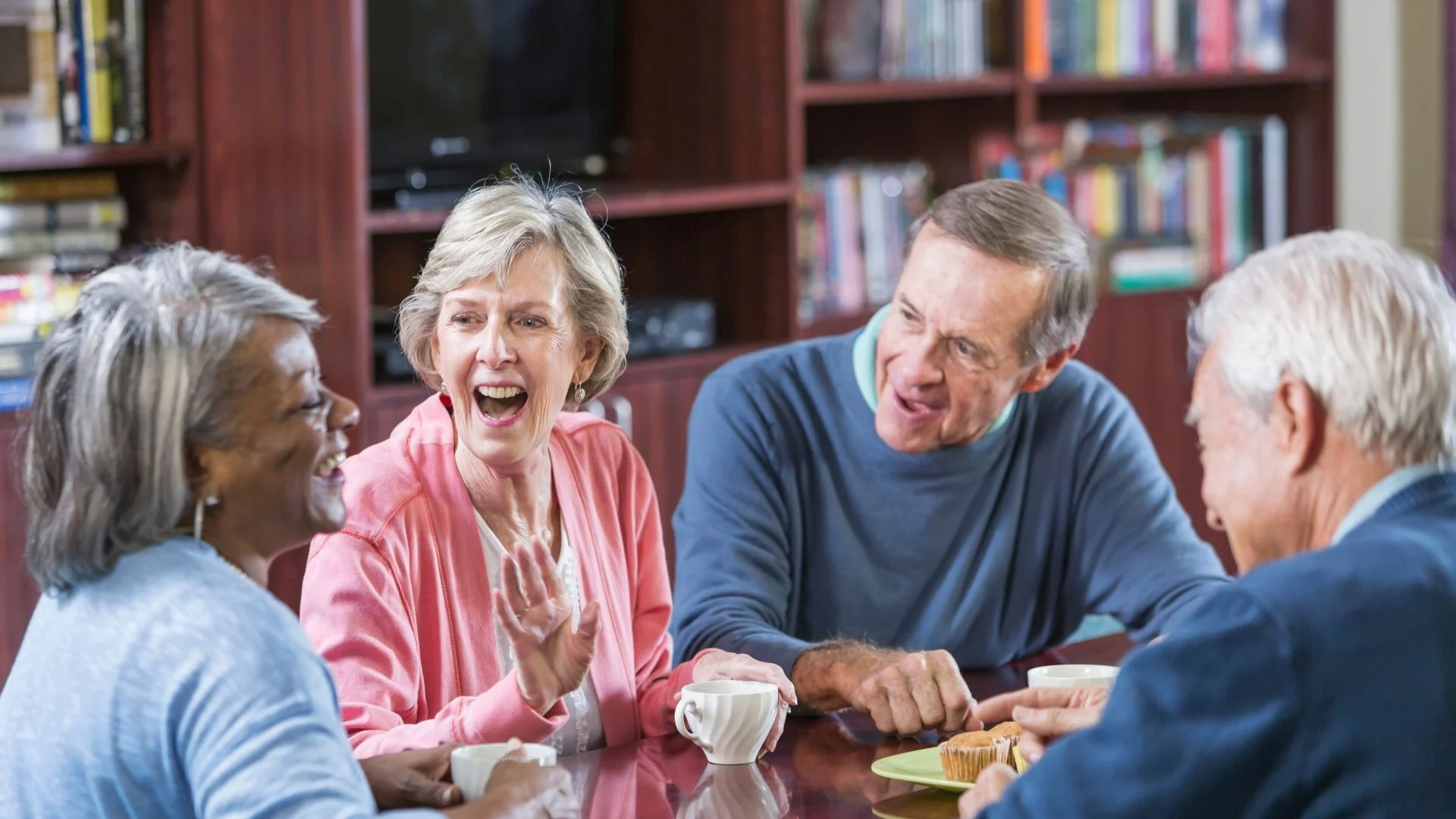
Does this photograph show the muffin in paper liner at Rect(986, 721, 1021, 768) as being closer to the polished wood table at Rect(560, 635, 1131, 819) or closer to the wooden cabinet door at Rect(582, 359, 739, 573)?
the polished wood table at Rect(560, 635, 1131, 819)

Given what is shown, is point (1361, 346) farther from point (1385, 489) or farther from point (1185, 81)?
point (1185, 81)

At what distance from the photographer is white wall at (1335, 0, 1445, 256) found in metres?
4.63

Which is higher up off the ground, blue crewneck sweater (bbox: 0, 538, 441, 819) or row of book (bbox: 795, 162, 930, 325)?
row of book (bbox: 795, 162, 930, 325)

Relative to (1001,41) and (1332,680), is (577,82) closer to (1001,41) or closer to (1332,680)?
(1001,41)

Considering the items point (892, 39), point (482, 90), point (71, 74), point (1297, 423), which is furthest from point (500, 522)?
point (892, 39)

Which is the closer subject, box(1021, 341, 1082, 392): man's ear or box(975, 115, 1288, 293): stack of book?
box(1021, 341, 1082, 392): man's ear

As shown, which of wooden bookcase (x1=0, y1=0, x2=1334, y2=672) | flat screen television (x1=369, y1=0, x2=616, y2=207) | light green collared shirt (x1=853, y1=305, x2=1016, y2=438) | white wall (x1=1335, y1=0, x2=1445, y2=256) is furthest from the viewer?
white wall (x1=1335, y1=0, x2=1445, y2=256)

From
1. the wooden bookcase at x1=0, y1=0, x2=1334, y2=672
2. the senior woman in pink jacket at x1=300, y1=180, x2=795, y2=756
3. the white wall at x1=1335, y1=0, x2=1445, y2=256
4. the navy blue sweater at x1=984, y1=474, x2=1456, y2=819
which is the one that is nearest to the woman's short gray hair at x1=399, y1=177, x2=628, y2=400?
the senior woman in pink jacket at x1=300, y1=180, x2=795, y2=756

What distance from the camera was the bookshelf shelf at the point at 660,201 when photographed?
3.04 meters

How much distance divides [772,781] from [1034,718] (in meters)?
0.25

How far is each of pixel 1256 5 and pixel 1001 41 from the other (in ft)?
2.62

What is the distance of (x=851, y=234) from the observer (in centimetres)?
383

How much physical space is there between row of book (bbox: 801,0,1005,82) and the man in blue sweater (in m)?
1.58

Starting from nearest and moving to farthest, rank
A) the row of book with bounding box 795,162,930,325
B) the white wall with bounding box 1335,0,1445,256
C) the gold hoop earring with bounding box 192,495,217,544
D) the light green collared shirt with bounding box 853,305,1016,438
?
the gold hoop earring with bounding box 192,495,217,544 → the light green collared shirt with bounding box 853,305,1016,438 → the row of book with bounding box 795,162,930,325 → the white wall with bounding box 1335,0,1445,256
